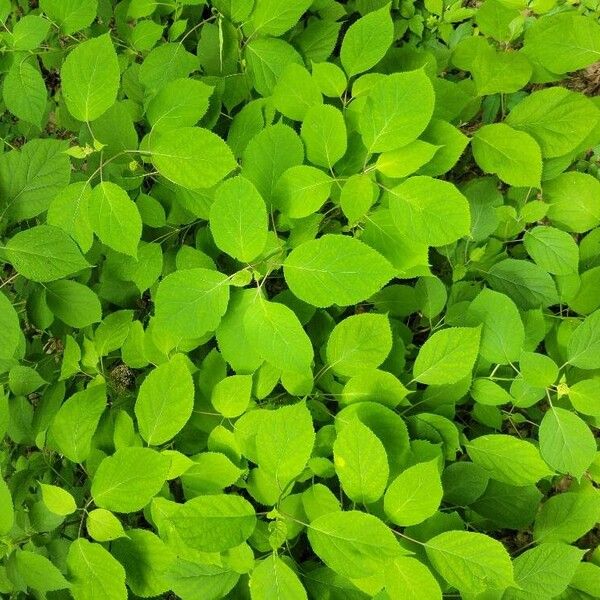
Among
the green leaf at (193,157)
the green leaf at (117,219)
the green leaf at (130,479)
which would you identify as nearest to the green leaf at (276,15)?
the green leaf at (193,157)

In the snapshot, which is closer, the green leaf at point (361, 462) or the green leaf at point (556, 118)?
the green leaf at point (361, 462)

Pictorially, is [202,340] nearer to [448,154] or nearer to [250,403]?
[250,403]

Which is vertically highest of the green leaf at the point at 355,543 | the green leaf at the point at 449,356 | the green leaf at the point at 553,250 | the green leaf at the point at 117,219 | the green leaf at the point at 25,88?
the green leaf at the point at 25,88

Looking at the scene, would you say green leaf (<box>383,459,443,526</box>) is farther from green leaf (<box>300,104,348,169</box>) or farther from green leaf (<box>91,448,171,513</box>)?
green leaf (<box>300,104,348,169</box>)

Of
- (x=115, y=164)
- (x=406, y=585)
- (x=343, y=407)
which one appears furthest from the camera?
(x=115, y=164)

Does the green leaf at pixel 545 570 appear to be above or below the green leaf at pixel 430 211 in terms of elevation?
below

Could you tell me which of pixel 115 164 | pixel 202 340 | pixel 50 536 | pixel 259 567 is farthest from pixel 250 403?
pixel 115 164

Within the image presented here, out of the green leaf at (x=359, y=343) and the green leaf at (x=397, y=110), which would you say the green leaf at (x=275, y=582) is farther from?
the green leaf at (x=397, y=110)

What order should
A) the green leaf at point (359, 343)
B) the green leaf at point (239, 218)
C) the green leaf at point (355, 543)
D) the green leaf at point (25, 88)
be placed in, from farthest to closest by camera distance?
the green leaf at point (25, 88) < the green leaf at point (359, 343) < the green leaf at point (239, 218) < the green leaf at point (355, 543)
